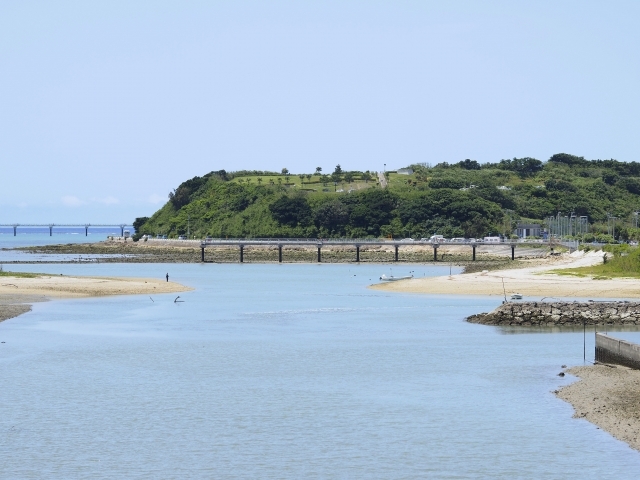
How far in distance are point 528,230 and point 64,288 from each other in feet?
386

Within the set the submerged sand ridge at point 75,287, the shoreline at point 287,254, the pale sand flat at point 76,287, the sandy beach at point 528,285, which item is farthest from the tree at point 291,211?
the pale sand flat at point 76,287

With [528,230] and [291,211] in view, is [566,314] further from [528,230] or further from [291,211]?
[291,211]

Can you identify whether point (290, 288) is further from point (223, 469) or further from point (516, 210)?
point (516, 210)

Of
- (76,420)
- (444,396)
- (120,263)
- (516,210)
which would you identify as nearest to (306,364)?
(444,396)

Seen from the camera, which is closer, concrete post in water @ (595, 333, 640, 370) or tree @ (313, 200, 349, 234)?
concrete post in water @ (595, 333, 640, 370)

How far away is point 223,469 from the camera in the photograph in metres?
24.0

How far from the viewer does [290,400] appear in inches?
1278

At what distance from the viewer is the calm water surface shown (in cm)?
2453

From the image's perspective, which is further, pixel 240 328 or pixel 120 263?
pixel 120 263

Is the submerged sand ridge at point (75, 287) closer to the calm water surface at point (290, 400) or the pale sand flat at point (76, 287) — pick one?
the pale sand flat at point (76, 287)

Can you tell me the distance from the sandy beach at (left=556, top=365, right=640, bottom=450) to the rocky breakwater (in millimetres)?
15606

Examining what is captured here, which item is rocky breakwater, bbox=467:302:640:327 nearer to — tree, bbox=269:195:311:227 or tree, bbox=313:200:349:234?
tree, bbox=313:200:349:234

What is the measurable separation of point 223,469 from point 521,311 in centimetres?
3066

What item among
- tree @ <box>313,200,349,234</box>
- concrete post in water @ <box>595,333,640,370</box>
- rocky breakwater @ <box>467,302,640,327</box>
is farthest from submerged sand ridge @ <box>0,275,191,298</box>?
tree @ <box>313,200,349,234</box>
